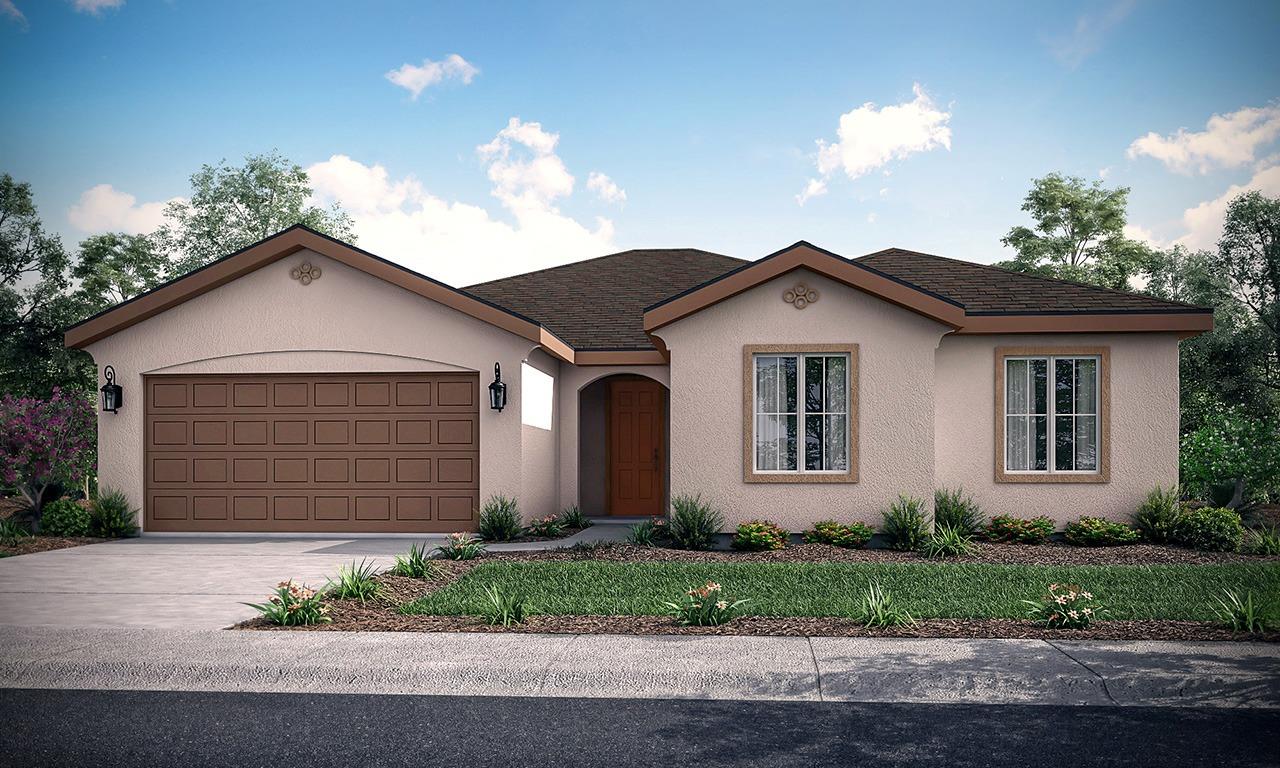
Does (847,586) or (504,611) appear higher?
(504,611)

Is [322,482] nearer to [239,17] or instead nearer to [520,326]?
[520,326]

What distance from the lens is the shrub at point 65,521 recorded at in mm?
14555

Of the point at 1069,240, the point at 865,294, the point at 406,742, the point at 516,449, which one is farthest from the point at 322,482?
the point at 1069,240

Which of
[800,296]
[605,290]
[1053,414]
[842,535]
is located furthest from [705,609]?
[605,290]

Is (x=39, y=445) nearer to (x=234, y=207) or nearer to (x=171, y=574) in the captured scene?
(x=171, y=574)

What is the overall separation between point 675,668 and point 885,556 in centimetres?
661

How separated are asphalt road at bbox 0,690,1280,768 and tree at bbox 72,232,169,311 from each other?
940 inches

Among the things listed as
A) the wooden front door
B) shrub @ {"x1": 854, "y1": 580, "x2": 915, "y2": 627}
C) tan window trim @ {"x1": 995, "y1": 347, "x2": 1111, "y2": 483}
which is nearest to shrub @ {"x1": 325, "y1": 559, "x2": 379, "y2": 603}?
shrub @ {"x1": 854, "y1": 580, "x2": 915, "y2": 627}

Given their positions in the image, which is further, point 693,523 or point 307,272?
point 307,272

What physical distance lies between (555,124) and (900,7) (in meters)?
9.51

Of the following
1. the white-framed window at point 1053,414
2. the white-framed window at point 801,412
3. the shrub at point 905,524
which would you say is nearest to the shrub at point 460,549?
the white-framed window at point 801,412

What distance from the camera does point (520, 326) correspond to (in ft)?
46.4

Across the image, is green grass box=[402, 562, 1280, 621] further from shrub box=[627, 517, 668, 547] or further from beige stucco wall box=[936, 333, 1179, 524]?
beige stucco wall box=[936, 333, 1179, 524]

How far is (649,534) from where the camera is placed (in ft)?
43.2
